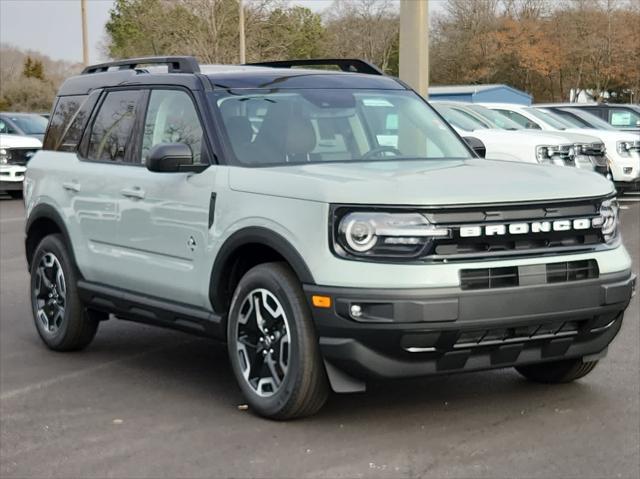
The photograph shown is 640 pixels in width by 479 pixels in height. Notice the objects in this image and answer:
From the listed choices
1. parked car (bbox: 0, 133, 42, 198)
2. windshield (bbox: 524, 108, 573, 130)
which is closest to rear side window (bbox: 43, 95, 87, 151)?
windshield (bbox: 524, 108, 573, 130)

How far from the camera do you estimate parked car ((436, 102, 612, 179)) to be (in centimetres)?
1788

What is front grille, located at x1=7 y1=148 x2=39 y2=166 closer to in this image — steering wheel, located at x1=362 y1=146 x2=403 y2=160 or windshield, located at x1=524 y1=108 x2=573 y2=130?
windshield, located at x1=524 y1=108 x2=573 y2=130

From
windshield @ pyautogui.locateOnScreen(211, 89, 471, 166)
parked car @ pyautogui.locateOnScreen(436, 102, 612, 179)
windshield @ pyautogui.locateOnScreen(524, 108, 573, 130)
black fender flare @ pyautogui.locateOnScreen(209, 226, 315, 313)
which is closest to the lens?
black fender flare @ pyautogui.locateOnScreen(209, 226, 315, 313)

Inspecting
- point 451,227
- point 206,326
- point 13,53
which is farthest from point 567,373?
point 13,53

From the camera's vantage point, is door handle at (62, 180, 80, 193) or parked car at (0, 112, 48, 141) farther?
parked car at (0, 112, 48, 141)

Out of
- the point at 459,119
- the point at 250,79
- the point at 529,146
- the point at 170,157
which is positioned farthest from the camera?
the point at 459,119

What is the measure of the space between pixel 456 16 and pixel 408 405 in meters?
63.8

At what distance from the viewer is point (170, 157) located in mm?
6484

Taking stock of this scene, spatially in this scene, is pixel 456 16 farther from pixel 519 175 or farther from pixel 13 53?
pixel 519 175

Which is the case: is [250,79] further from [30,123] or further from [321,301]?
[30,123]

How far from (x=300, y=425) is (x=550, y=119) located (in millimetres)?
16037

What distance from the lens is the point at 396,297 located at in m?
5.49

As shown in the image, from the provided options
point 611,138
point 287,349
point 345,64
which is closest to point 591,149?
point 611,138

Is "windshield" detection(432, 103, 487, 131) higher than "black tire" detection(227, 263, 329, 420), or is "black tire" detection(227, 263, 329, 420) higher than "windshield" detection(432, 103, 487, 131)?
"windshield" detection(432, 103, 487, 131)
